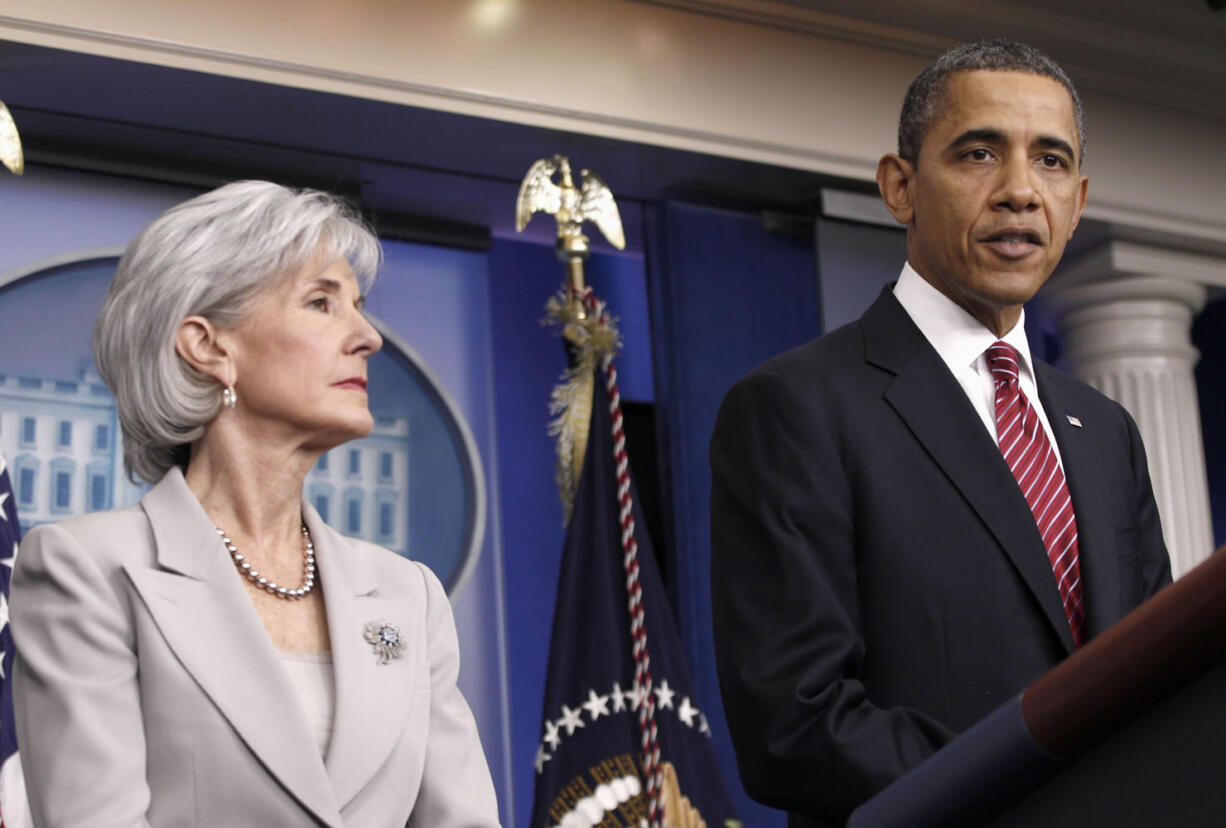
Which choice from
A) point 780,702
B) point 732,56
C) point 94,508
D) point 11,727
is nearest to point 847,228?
point 732,56

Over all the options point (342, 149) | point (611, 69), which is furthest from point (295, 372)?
point (611, 69)

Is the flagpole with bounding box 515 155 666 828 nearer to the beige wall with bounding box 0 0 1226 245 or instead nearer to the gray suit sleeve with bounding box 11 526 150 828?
the beige wall with bounding box 0 0 1226 245

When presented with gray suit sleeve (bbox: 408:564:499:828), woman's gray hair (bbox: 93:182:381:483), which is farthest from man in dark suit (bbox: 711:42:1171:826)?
woman's gray hair (bbox: 93:182:381:483)

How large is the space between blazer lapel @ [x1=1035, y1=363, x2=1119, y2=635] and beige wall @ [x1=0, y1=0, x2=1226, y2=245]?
2.65m

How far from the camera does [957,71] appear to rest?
1926mm

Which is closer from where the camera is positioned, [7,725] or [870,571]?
[870,571]

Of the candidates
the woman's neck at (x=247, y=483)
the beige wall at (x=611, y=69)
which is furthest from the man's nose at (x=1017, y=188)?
the beige wall at (x=611, y=69)

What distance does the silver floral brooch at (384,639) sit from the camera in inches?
75.0

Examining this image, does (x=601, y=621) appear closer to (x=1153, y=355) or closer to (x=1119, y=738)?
(x=1153, y=355)

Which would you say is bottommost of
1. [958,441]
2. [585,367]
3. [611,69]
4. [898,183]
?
[958,441]

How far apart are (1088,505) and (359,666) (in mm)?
839

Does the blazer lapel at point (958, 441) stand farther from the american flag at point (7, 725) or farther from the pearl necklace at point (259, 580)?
the american flag at point (7, 725)

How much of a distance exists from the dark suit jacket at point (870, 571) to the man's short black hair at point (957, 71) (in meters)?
0.29

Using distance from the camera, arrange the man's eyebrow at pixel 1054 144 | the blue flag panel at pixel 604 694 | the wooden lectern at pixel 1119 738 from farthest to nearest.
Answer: the blue flag panel at pixel 604 694
the man's eyebrow at pixel 1054 144
the wooden lectern at pixel 1119 738
